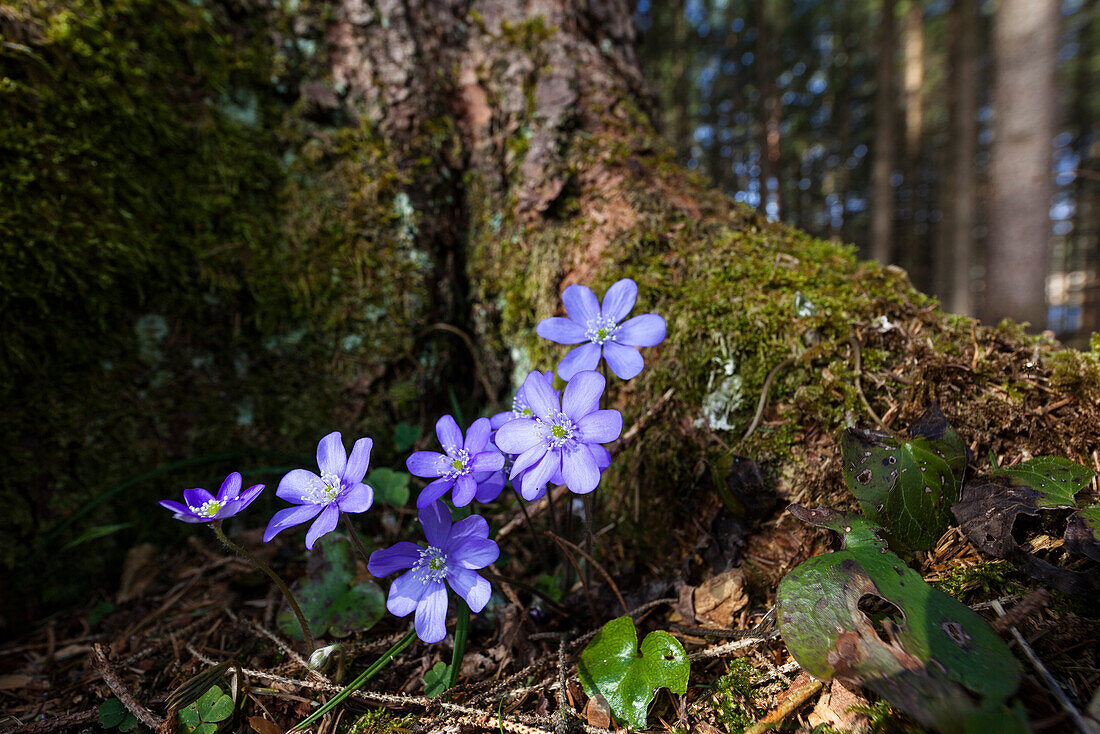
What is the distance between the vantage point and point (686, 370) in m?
1.70

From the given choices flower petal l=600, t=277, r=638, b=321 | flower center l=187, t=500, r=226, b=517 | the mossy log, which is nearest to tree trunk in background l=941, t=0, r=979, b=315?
the mossy log

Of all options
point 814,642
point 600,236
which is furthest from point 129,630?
point 600,236

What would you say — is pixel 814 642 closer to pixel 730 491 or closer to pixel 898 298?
pixel 730 491

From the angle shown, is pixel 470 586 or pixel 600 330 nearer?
pixel 470 586

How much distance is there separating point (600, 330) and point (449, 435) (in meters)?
0.49

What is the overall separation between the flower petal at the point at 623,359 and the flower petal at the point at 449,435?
1.44 feet

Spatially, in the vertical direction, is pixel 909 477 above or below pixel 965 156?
below

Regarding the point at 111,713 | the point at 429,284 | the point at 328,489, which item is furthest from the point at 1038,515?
the point at 111,713

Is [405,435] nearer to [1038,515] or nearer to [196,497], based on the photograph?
[196,497]

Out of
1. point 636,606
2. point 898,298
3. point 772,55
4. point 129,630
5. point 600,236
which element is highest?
point 772,55

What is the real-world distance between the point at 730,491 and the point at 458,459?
0.82m

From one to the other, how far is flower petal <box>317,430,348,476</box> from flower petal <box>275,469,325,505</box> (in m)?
0.04

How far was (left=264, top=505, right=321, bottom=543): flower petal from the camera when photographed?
107 cm

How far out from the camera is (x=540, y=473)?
1122 mm
